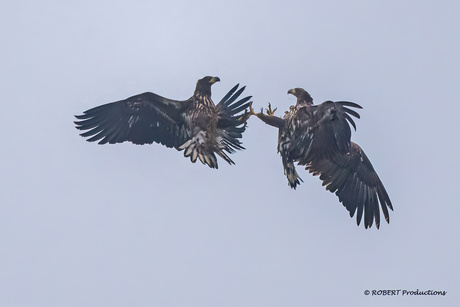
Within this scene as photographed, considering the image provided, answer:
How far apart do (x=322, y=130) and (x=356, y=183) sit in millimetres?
2824

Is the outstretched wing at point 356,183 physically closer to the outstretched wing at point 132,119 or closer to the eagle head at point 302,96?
the eagle head at point 302,96

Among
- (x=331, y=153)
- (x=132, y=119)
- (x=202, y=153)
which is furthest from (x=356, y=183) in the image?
(x=132, y=119)

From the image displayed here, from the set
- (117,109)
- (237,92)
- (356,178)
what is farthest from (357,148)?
(117,109)

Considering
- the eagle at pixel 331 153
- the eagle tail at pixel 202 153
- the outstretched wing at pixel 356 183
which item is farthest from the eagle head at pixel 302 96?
the eagle tail at pixel 202 153

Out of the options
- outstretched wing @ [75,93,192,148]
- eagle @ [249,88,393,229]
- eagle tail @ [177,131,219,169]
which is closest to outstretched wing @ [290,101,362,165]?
eagle @ [249,88,393,229]

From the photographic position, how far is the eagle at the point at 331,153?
3475cm

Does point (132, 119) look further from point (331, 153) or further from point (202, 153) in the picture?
point (331, 153)

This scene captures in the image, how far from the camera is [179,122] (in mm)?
36219

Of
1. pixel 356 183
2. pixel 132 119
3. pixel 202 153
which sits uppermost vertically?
pixel 132 119

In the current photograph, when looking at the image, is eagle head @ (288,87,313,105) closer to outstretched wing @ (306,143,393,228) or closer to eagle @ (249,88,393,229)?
eagle @ (249,88,393,229)

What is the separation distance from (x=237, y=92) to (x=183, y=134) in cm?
225

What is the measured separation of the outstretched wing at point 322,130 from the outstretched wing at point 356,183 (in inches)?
35.1

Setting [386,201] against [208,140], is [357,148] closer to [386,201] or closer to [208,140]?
[386,201]

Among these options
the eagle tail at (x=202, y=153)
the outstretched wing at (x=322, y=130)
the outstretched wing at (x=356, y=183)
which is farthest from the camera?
the outstretched wing at (x=356, y=183)
